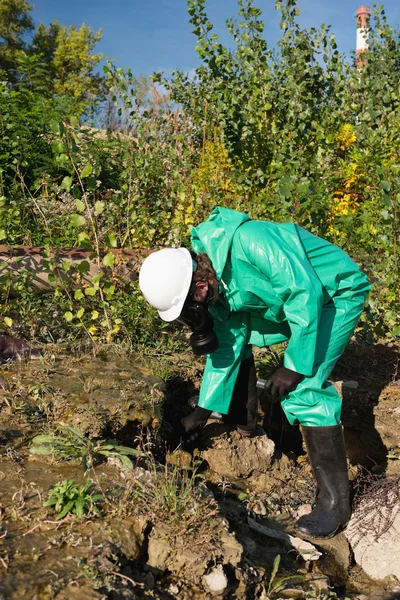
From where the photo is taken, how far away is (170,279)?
263 cm

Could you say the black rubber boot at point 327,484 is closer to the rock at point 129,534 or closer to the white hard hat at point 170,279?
the white hard hat at point 170,279

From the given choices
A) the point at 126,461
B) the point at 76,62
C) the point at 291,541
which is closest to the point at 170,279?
the point at 126,461

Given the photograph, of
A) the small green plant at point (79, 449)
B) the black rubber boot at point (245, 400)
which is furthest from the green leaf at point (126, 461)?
the black rubber boot at point (245, 400)

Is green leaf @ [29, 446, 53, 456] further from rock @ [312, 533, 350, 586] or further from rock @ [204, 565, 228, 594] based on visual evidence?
rock @ [312, 533, 350, 586]

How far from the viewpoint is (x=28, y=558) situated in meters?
1.89

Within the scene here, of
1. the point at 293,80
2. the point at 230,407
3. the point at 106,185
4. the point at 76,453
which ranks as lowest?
the point at 230,407

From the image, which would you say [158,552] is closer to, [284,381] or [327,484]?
[284,381]

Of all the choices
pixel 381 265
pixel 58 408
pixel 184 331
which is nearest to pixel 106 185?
pixel 184 331

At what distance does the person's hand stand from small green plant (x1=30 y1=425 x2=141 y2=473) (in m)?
0.66

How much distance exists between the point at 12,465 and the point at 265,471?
1.52 metres

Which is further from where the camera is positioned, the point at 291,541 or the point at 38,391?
the point at 38,391

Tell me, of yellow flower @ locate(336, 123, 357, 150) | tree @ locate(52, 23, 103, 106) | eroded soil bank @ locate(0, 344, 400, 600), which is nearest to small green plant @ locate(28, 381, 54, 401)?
eroded soil bank @ locate(0, 344, 400, 600)

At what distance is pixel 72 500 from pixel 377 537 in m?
1.47

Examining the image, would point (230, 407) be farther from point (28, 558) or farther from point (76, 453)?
point (28, 558)
